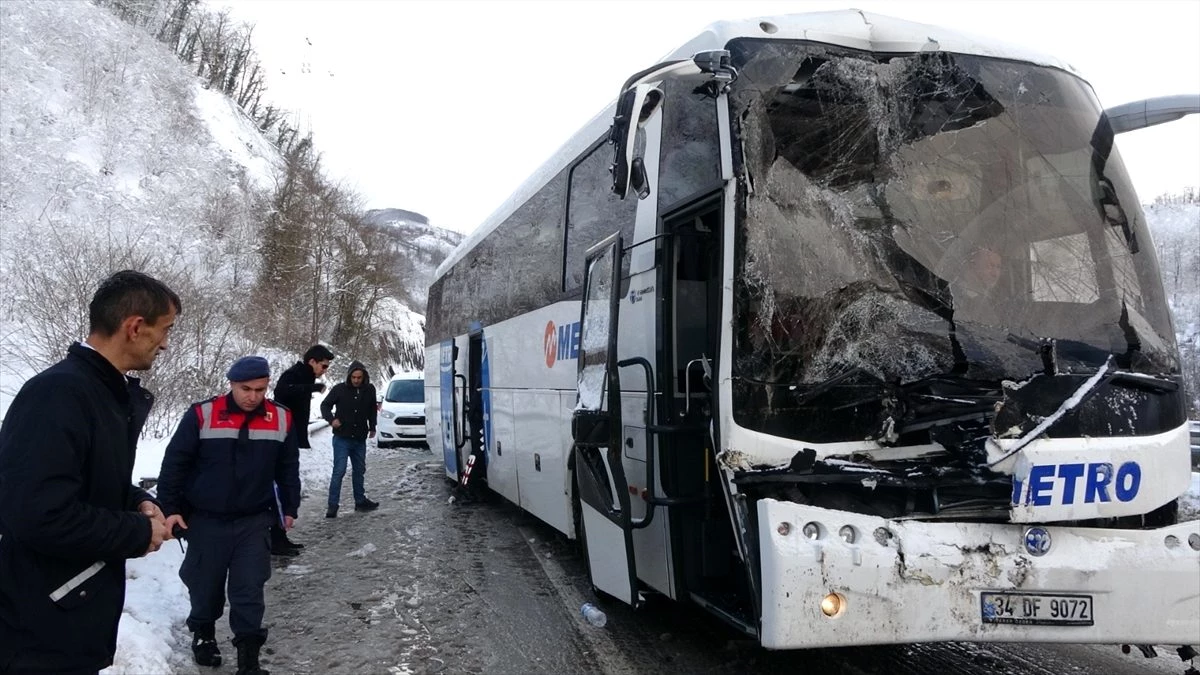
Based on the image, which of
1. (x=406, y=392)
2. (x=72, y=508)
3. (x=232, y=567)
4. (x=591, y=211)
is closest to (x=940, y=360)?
(x=591, y=211)

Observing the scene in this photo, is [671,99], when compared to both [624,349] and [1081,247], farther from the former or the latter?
[1081,247]

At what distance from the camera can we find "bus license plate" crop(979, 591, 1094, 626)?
3.75m

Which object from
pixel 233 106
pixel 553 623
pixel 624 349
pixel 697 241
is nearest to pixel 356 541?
pixel 553 623

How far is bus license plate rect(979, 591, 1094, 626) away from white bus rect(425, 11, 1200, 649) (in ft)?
0.03

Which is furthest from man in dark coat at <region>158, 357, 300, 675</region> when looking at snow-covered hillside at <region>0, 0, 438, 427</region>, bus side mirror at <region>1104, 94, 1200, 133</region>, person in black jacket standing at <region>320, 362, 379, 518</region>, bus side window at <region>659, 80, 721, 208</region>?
snow-covered hillside at <region>0, 0, 438, 427</region>

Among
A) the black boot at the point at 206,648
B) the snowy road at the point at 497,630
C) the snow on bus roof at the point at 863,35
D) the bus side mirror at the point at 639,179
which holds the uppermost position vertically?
the snow on bus roof at the point at 863,35

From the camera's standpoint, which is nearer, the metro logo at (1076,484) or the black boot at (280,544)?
the metro logo at (1076,484)

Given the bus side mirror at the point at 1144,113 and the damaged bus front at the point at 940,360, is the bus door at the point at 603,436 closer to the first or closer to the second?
the damaged bus front at the point at 940,360

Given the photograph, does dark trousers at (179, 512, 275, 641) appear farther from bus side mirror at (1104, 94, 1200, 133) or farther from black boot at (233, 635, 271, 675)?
bus side mirror at (1104, 94, 1200, 133)

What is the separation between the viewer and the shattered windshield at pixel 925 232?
13.6ft

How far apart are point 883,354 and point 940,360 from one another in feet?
0.90

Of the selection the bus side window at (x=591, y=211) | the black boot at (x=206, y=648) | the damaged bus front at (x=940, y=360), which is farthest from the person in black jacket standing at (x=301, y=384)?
the damaged bus front at (x=940, y=360)

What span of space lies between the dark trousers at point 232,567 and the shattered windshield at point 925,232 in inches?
121

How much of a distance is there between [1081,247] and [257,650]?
5.21 meters
